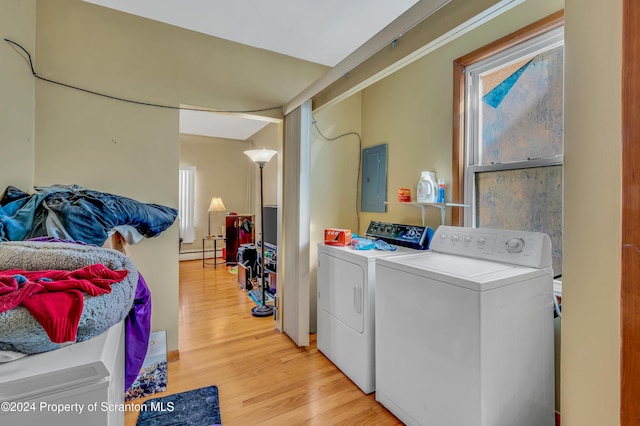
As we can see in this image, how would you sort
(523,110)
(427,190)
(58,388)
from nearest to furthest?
(58,388), (523,110), (427,190)

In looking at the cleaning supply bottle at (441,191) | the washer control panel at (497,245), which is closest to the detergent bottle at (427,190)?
the cleaning supply bottle at (441,191)

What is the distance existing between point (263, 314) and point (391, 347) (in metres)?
1.85

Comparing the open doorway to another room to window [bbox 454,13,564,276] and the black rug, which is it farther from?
window [bbox 454,13,564,276]

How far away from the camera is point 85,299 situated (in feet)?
2.01

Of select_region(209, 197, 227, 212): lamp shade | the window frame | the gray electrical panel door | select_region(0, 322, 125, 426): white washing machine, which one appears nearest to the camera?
select_region(0, 322, 125, 426): white washing machine

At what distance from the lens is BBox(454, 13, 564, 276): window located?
64.3 inches

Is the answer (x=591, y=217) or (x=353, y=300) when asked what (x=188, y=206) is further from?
(x=591, y=217)

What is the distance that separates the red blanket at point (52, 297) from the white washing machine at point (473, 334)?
52.6 inches

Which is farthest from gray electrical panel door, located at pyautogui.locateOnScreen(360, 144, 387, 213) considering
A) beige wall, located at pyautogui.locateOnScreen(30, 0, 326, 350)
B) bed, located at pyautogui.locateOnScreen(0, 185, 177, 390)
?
bed, located at pyautogui.locateOnScreen(0, 185, 177, 390)

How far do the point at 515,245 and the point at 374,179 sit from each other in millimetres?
1523

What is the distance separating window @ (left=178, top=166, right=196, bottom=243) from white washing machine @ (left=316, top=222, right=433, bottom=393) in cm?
458

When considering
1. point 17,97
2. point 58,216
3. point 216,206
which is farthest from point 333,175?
point 216,206

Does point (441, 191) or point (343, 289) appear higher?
point (441, 191)

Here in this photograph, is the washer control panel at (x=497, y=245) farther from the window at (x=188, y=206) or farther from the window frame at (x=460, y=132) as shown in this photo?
the window at (x=188, y=206)
